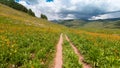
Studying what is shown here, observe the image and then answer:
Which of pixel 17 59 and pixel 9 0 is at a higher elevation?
pixel 9 0

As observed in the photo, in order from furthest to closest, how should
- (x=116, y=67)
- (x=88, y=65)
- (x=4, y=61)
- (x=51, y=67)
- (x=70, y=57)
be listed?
(x=70, y=57)
(x=88, y=65)
(x=51, y=67)
(x=4, y=61)
(x=116, y=67)

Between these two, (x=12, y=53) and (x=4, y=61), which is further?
(x=12, y=53)

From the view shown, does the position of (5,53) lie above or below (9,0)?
below

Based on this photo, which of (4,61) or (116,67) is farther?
(4,61)

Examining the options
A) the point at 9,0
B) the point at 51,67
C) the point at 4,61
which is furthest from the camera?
the point at 9,0

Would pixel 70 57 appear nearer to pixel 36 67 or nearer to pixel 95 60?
pixel 95 60

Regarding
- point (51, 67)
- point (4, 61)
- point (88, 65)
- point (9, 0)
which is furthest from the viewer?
point (9, 0)

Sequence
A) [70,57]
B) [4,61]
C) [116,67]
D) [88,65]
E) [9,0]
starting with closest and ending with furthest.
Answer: [116,67], [4,61], [88,65], [70,57], [9,0]

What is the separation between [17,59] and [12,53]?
1.14m

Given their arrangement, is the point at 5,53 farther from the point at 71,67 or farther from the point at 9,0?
the point at 9,0

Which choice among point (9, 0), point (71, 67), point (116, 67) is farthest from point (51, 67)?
point (9, 0)

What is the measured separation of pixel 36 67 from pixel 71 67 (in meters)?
2.42

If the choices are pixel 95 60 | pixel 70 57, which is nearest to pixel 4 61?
pixel 70 57

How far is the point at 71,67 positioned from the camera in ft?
42.5
